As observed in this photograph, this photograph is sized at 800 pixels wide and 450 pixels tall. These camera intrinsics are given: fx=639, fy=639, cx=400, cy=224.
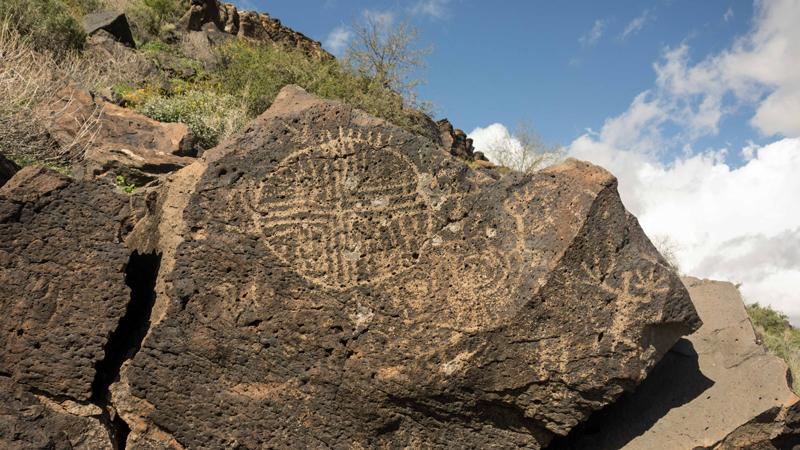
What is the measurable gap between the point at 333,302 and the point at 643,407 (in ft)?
6.68

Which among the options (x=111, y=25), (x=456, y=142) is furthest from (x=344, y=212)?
(x=456, y=142)

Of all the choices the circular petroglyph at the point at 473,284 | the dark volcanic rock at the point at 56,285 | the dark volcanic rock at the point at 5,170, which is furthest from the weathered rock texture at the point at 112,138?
the circular petroglyph at the point at 473,284

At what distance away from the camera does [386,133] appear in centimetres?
357

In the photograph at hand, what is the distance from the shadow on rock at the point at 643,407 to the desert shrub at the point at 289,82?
32.9ft

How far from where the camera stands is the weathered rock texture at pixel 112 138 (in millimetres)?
5977

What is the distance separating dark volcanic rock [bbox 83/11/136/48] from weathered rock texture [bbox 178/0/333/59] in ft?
12.8

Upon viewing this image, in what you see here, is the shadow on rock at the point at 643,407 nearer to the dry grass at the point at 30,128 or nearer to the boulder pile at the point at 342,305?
the boulder pile at the point at 342,305

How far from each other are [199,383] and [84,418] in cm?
56

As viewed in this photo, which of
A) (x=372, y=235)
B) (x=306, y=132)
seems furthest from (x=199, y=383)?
(x=306, y=132)

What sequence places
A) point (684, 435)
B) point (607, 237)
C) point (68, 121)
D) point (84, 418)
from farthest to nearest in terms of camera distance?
point (68, 121) < point (684, 435) < point (607, 237) < point (84, 418)

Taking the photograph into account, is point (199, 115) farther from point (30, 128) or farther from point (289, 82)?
point (289, 82)

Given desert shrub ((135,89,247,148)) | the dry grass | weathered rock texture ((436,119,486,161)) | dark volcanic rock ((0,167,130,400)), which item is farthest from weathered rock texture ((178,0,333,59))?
dark volcanic rock ((0,167,130,400))

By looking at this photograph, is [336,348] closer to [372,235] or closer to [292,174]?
[372,235]

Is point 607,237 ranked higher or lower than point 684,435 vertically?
higher
